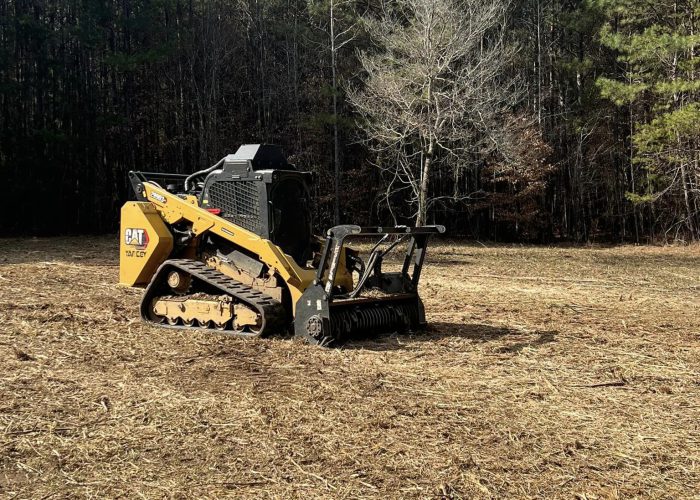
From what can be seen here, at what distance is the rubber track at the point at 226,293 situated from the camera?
6.71 metres

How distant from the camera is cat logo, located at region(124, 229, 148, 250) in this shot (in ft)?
25.1

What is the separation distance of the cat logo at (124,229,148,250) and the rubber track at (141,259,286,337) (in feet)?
1.24

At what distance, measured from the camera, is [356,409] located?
4609 millimetres

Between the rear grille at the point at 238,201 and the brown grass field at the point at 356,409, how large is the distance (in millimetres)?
1233

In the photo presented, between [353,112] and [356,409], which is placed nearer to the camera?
[356,409]

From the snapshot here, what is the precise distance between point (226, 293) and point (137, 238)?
1.38 meters

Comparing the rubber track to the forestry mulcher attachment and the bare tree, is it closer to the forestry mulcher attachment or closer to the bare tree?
the forestry mulcher attachment

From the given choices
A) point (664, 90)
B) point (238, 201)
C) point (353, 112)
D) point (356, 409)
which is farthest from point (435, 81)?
point (356, 409)

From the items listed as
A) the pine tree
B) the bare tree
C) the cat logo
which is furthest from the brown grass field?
the pine tree

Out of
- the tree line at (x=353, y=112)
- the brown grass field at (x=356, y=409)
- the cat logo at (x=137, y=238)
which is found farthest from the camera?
the tree line at (x=353, y=112)

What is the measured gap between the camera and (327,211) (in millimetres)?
28141

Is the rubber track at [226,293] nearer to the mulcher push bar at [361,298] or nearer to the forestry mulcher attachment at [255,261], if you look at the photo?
the forestry mulcher attachment at [255,261]

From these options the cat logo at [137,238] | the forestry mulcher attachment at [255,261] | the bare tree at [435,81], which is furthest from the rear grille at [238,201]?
the bare tree at [435,81]

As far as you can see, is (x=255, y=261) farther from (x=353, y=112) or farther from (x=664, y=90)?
(x=353, y=112)
